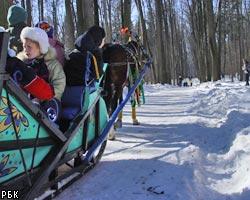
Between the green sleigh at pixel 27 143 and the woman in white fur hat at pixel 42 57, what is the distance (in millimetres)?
481

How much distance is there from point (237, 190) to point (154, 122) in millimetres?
5476

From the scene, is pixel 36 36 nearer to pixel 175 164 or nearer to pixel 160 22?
pixel 175 164

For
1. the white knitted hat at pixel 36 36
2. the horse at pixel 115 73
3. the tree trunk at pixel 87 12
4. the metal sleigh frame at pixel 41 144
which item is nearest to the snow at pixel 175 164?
the metal sleigh frame at pixel 41 144

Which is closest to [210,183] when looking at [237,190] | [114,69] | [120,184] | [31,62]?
[237,190]

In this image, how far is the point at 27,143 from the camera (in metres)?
4.22

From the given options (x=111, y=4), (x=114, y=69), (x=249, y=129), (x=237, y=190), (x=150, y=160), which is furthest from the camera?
(x=111, y=4)

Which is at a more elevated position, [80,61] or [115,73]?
[80,61]

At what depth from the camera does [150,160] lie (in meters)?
6.34

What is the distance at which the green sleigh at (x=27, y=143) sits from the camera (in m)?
3.86

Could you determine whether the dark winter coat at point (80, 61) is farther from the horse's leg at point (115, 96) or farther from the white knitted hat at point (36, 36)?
the horse's leg at point (115, 96)

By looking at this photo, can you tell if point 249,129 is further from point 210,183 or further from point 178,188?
point 178,188

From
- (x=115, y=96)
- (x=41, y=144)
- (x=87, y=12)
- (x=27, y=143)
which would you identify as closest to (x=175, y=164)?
(x=41, y=144)

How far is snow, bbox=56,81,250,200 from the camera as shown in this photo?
16.1 ft

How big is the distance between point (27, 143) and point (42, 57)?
1.14 meters
